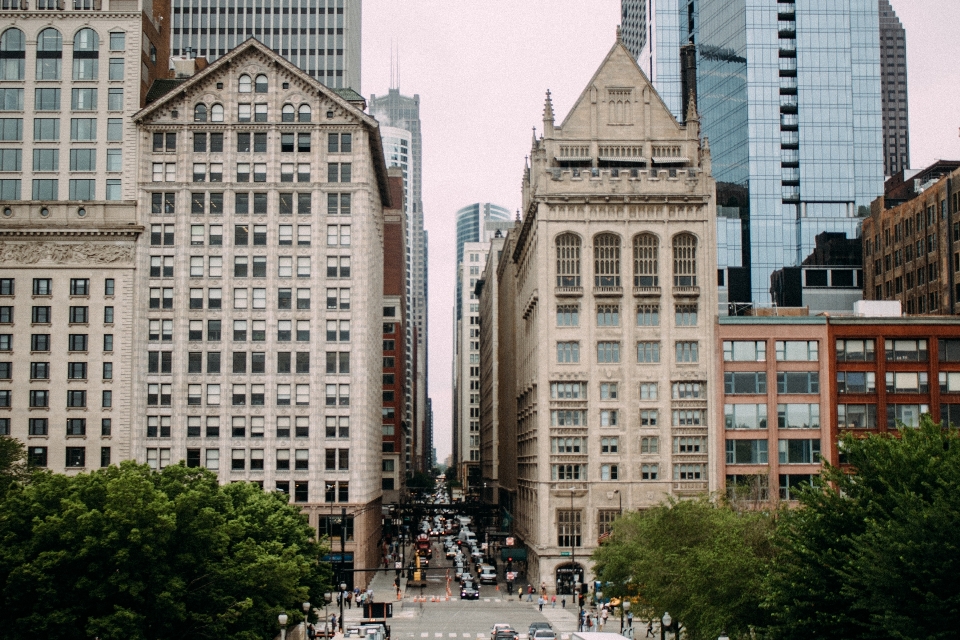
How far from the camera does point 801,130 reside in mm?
178125

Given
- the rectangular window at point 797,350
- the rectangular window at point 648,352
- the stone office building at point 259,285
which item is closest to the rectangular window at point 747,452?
the rectangular window at point 797,350

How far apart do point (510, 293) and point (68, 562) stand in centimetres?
11321

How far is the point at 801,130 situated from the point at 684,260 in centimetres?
7690

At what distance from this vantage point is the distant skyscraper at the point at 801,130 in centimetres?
17738

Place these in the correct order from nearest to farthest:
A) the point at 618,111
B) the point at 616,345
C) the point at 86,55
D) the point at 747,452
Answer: the point at 747,452 → the point at 616,345 → the point at 618,111 → the point at 86,55

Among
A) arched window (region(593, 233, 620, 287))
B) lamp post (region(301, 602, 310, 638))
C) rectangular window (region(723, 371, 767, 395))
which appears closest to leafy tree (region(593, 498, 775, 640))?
lamp post (region(301, 602, 310, 638))

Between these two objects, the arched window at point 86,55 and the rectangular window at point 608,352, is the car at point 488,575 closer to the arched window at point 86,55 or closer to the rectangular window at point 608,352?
the rectangular window at point 608,352

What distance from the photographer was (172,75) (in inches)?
5290

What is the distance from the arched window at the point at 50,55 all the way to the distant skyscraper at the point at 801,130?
321 ft

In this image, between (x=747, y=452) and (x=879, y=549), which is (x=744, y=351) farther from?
(x=879, y=549)

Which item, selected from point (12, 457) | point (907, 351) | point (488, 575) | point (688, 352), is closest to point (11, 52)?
point (12, 457)

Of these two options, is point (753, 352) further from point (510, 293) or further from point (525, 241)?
point (510, 293)

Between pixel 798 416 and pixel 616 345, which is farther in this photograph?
pixel 616 345

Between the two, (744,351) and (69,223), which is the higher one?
(69,223)
